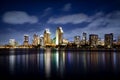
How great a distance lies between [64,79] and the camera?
28328mm

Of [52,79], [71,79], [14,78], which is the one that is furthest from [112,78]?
[14,78]

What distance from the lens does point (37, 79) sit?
1112 inches

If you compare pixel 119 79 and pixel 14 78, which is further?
pixel 14 78

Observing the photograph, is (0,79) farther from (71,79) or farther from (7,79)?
(71,79)

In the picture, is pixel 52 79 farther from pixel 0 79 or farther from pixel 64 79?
pixel 0 79

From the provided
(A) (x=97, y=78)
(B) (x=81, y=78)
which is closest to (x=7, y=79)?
(B) (x=81, y=78)

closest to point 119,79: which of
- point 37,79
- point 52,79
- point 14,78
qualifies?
point 52,79

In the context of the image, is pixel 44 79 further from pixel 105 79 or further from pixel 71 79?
pixel 105 79

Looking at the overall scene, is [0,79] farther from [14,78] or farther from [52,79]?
[52,79]

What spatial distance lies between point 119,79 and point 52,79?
9476 millimetres

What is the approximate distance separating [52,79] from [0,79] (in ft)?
24.7

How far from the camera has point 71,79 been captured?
28.3 m

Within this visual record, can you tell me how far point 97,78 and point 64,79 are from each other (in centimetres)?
493

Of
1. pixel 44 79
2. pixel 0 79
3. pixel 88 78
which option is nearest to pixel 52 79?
pixel 44 79
